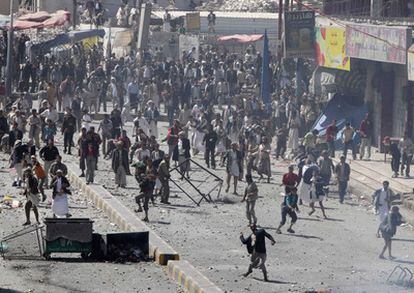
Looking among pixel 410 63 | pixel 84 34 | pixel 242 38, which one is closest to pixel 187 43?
pixel 84 34

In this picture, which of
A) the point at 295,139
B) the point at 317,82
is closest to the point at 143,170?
the point at 295,139

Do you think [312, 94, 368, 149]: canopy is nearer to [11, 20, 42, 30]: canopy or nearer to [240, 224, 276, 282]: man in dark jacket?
[11, 20, 42, 30]: canopy

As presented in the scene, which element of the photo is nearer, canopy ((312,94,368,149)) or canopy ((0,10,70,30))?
canopy ((312,94,368,149))

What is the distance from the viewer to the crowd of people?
107ft

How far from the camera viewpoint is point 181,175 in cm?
3744

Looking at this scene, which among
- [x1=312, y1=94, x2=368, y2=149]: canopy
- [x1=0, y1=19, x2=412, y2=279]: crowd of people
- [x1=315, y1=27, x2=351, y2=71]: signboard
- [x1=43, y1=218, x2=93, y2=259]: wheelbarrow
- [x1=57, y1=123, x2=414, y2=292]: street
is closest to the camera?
[x1=57, y1=123, x2=414, y2=292]: street

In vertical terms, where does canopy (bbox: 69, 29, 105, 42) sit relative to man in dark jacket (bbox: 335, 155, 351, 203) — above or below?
above

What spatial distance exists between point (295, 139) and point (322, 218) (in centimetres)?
988

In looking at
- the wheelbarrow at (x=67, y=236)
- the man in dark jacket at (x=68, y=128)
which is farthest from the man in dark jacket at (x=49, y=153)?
the wheelbarrow at (x=67, y=236)

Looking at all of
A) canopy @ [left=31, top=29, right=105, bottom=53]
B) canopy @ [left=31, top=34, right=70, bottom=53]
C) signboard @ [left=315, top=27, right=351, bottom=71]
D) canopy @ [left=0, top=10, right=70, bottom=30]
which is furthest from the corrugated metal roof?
signboard @ [left=315, top=27, right=351, bottom=71]

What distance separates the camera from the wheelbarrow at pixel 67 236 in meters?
26.7

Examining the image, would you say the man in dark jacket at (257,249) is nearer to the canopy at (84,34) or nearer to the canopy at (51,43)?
the canopy at (84,34)

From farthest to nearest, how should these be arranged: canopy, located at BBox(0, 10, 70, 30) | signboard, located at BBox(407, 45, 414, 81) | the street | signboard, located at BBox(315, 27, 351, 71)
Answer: canopy, located at BBox(0, 10, 70, 30)
signboard, located at BBox(315, 27, 351, 71)
signboard, located at BBox(407, 45, 414, 81)
the street

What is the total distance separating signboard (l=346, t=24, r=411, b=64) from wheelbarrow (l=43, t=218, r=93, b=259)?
47.8 ft
